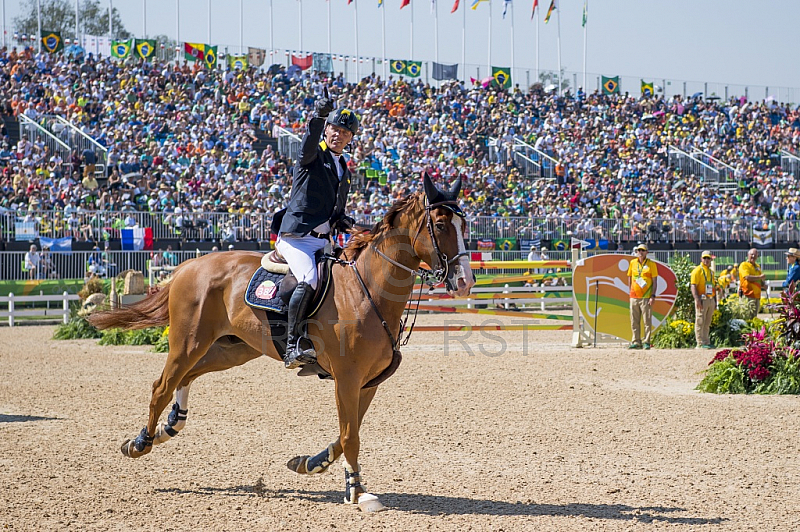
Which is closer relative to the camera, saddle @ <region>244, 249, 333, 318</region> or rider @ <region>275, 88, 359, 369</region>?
rider @ <region>275, 88, 359, 369</region>

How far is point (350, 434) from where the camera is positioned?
602cm

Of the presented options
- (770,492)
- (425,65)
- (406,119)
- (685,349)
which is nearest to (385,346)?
(770,492)

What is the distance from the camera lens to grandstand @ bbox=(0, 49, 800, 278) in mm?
26062

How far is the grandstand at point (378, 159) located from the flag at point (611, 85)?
2.07 m

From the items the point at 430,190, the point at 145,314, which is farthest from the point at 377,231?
the point at 145,314

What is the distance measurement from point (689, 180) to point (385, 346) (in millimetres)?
36065

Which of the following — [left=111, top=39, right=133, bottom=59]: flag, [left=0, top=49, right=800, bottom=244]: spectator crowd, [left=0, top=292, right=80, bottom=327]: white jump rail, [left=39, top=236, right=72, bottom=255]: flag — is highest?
[left=111, top=39, right=133, bottom=59]: flag

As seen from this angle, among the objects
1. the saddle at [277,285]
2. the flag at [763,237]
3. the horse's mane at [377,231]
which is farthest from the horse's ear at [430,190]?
the flag at [763,237]

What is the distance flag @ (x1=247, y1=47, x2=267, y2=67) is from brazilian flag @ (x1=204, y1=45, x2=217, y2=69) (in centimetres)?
191

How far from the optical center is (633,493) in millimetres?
6121

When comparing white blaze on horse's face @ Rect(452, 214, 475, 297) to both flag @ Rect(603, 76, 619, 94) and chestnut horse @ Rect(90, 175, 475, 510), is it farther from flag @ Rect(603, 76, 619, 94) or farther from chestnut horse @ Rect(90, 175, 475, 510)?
flag @ Rect(603, 76, 619, 94)

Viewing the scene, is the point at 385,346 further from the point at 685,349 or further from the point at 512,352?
the point at 685,349

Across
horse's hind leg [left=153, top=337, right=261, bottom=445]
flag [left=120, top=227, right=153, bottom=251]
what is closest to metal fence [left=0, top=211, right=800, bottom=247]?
flag [left=120, top=227, right=153, bottom=251]

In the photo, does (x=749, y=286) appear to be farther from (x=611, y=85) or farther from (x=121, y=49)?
(x=611, y=85)
